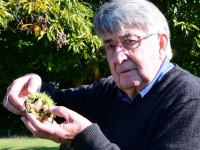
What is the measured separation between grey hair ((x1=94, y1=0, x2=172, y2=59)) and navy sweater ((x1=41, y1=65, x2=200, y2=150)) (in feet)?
0.95

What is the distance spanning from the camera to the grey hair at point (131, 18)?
2.54 m

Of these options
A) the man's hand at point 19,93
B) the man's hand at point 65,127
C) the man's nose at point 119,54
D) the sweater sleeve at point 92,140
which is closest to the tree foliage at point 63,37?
the man's hand at point 19,93

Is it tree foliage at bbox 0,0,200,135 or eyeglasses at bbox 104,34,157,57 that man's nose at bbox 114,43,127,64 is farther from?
tree foliage at bbox 0,0,200,135

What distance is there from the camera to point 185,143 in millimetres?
2188

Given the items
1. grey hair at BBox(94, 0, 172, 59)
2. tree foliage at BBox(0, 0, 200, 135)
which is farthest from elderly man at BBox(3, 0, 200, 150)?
tree foliage at BBox(0, 0, 200, 135)

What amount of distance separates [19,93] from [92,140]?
0.87m

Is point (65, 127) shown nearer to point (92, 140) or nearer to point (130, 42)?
point (92, 140)

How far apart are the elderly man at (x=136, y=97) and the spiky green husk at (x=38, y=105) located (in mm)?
81

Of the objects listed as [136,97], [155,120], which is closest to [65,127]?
[155,120]

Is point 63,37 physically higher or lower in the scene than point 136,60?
lower

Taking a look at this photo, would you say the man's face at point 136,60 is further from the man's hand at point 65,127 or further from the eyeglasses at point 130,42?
the man's hand at point 65,127

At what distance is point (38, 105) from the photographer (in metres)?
2.68

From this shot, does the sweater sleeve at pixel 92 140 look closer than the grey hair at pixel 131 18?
Yes

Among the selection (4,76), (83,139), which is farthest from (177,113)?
(4,76)
